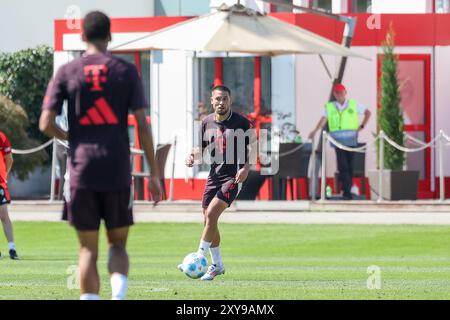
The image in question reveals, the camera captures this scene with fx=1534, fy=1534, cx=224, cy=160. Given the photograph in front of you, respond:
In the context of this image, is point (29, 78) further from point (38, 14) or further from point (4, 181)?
point (4, 181)

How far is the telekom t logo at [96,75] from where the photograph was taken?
979 centimetres

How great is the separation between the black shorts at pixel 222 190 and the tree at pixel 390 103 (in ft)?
42.3

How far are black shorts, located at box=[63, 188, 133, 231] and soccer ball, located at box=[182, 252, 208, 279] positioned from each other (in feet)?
15.7

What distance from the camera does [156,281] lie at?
14.4 m

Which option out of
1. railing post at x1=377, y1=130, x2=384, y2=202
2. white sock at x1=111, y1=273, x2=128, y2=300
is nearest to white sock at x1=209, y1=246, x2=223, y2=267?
white sock at x1=111, y1=273, x2=128, y2=300

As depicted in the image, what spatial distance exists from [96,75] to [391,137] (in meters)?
19.0

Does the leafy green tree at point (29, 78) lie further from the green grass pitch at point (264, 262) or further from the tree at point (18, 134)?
the green grass pitch at point (264, 262)

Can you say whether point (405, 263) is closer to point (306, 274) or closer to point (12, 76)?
point (306, 274)

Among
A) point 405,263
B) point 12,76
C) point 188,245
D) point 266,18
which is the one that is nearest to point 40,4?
point 12,76

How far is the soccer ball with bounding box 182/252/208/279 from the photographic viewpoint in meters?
14.7

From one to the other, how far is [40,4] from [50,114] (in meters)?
28.4

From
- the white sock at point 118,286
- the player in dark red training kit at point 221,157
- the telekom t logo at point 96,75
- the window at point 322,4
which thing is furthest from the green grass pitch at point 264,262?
the window at point 322,4

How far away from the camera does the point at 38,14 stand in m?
37.9

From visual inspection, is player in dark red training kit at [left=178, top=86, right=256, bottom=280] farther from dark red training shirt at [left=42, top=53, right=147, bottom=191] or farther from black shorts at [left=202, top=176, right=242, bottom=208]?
dark red training shirt at [left=42, top=53, right=147, bottom=191]
